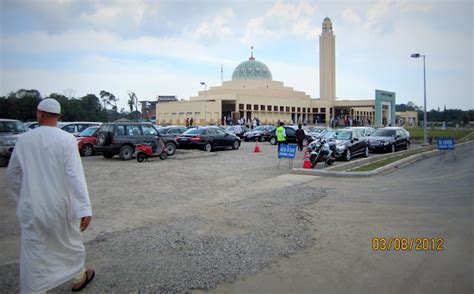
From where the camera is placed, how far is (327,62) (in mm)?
80625

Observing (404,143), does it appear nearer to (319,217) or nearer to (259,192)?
(259,192)

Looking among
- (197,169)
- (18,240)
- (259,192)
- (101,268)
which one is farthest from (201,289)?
(197,169)

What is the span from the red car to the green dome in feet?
230

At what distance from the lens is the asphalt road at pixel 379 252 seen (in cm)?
409

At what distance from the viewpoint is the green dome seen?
87.3 m

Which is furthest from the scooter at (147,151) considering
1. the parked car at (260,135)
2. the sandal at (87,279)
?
the parked car at (260,135)

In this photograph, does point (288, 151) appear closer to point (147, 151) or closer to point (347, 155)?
point (347, 155)

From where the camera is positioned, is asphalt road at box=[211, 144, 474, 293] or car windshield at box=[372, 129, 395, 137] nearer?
asphalt road at box=[211, 144, 474, 293]

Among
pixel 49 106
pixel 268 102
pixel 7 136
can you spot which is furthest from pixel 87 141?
pixel 268 102

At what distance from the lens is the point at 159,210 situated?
24.8 ft

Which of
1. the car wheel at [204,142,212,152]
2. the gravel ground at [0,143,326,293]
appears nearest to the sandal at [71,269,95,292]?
the gravel ground at [0,143,326,293]

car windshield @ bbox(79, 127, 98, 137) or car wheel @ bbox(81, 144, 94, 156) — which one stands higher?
car windshield @ bbox(79, 127, 98, 137)

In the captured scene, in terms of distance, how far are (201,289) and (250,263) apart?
2.95 feet
